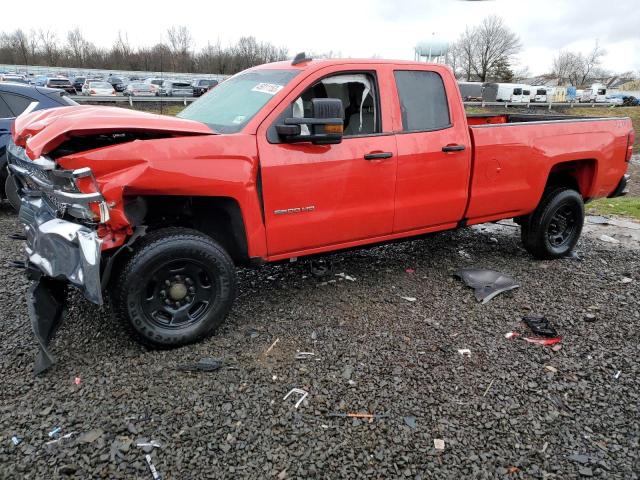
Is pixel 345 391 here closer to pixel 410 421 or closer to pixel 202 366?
pixel 410 421

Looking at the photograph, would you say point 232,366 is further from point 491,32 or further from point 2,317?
point 491,32

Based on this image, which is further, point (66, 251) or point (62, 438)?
point (66, 251)

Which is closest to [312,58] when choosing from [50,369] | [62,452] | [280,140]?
[280,140]

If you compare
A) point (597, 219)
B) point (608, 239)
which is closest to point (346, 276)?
point (608, 239)

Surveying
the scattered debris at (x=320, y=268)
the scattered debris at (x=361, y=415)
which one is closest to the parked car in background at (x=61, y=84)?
the scattered debris at (x=320, y=268)

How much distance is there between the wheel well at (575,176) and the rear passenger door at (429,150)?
1.49 metres

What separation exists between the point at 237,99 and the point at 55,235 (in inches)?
68.0

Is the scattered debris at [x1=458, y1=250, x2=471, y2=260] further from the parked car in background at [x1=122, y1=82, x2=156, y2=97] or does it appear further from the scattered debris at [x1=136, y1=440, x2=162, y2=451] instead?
the parked car in background at [x1=122, y1=82, x2=156, y2=97]

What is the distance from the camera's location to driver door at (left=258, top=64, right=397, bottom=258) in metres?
3.45

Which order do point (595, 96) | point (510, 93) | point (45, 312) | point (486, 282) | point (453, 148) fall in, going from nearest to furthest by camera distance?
point (45, 312) < point (453, 148) < point (486, 282) < point (510, 93) < point (595, 96)

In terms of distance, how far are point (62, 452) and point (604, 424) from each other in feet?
9.43

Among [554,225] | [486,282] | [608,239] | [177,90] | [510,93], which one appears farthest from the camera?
[510,93]

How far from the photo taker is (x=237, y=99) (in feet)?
12.7

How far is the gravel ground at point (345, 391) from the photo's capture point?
238 centimetres
